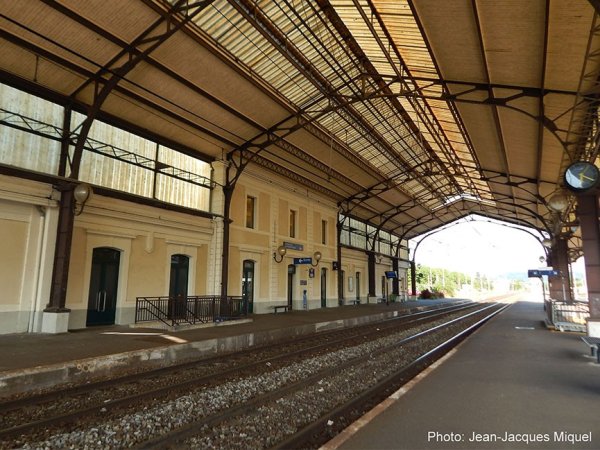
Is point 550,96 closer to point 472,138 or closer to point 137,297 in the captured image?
point 472,138

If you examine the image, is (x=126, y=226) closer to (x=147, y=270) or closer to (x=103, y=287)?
(x=147, y=270)

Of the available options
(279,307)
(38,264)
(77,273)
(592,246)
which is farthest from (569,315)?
(38,264)

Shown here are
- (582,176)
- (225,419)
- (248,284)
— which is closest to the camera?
(225,419)

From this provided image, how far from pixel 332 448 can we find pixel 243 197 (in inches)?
609

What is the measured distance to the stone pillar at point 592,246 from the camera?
30.4 feet

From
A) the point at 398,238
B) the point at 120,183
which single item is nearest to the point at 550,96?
the point at 120,183

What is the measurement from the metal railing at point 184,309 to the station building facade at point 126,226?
1.26ft

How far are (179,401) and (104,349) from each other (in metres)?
3.79

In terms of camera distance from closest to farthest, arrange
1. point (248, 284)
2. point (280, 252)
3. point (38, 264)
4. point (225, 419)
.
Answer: point (225, 419)
point (38, 264)
point (248, 284)
point (280, 252)

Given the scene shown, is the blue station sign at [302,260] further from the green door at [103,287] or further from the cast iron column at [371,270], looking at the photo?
the cast iron column at [371,270]

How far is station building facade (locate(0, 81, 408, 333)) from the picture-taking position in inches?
407

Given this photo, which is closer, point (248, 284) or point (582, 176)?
point (582, 176)

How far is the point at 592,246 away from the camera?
946 centimetres

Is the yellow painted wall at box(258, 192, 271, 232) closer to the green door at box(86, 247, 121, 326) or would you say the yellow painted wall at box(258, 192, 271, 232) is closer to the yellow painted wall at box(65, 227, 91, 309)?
the green door at box(86, 247, 121, 326)
